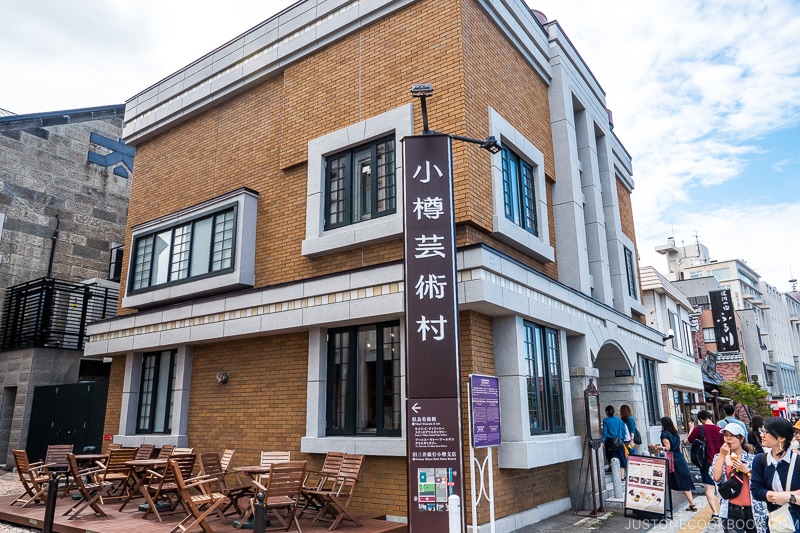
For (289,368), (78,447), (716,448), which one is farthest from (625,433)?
(78,447)

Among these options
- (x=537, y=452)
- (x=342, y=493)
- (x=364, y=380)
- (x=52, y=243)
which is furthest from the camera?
(x=52, y=243)

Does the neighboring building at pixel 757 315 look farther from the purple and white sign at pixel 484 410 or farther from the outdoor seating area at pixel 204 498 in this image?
the outdoor seating area at pixel 204 498

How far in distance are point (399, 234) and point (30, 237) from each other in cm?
1570

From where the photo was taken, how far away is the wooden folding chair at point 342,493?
26.3 feet

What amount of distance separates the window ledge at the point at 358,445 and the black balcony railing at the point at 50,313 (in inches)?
461

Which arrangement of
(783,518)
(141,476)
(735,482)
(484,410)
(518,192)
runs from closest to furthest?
1. (783,518)
2. (735,482)
3. (484,410)
4. (141,476)
5. (518,192)

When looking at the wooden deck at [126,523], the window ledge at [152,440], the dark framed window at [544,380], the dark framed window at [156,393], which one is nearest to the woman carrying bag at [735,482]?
the dark framed window at [544,380]

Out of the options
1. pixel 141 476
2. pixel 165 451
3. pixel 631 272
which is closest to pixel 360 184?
pixel 165 451

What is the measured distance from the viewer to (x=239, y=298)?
36.9 ft

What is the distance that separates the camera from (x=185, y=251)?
13141mm

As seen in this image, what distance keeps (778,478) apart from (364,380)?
20.8 feet

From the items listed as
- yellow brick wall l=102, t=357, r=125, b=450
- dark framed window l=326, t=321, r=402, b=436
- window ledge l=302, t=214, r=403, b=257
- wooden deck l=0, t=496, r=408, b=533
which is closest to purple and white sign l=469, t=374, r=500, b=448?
dark framed window l=326, t=321, r=402, b=436

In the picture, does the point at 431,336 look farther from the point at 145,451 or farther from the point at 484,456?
the point at 145,451

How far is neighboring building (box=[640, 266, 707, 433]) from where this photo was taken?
2405 centimetres
